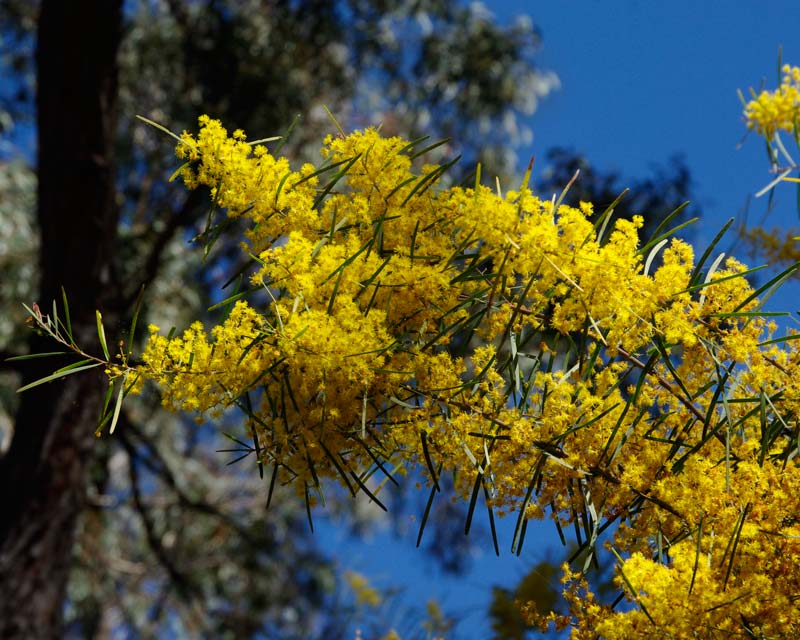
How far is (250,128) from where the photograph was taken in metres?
5.46

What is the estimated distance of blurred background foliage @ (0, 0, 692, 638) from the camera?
5691mm

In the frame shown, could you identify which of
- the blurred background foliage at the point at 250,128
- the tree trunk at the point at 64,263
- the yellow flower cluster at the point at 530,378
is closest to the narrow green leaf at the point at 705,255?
the yellow flower cluster at the point at 530,378

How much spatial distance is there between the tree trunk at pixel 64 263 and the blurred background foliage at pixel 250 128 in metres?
2.32

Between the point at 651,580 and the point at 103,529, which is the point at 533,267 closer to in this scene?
the point at 651,580

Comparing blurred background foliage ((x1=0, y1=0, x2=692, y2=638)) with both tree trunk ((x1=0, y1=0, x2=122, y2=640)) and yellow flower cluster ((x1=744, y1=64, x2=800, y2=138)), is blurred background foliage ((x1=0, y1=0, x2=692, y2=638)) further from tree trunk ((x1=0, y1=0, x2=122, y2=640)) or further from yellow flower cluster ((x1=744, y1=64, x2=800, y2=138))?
yellow flower cluster ((x1=744, y1=64, x2=800, y2=138))

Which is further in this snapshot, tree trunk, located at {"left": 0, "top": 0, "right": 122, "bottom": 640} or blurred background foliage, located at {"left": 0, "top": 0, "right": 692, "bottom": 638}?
blurred background foliage, located at {"left": 0, "top": 0, "right": 692, "bottom": 638}

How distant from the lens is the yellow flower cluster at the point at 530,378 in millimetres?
779

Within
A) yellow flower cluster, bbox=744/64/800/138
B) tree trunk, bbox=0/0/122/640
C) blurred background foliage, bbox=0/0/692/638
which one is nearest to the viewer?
yellow flower cluster, bbox=744/64/800/138

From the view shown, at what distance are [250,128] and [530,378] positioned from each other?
4.85 m

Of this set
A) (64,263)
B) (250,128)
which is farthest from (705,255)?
(250,128)

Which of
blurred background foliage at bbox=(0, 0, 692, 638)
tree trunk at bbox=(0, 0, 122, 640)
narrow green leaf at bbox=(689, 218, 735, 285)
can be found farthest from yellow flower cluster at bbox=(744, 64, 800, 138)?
blurred background foliage at bbox=(0, 0, 692, 638)

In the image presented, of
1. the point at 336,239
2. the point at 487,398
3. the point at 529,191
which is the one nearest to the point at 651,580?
the point at 487,398

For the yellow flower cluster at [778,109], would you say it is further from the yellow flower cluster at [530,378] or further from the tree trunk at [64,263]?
the tree trunk at [64,263]

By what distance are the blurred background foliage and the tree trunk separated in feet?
7.62
